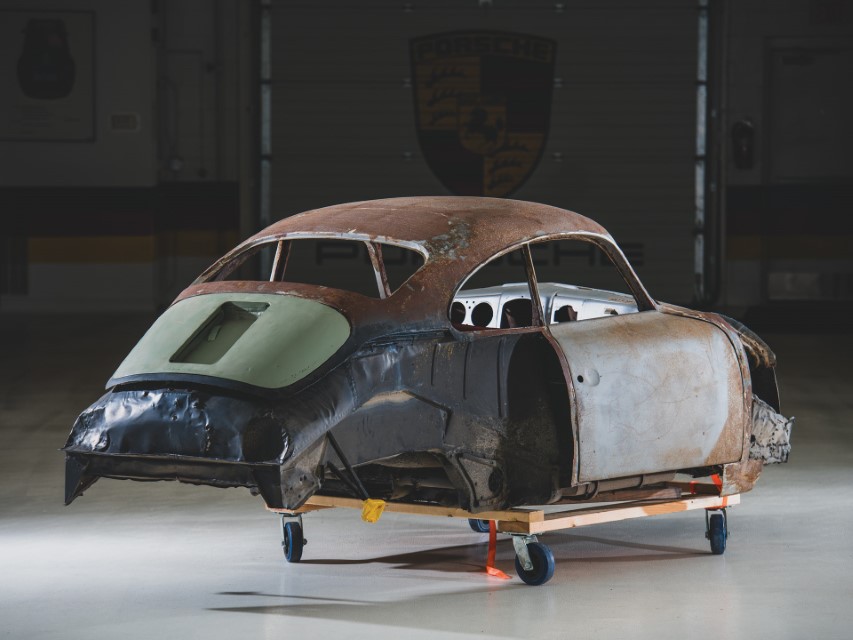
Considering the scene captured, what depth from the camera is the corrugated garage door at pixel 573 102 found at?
19844mm

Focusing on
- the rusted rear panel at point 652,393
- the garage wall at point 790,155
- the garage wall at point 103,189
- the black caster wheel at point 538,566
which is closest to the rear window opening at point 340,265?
the garage wall at point 103,189

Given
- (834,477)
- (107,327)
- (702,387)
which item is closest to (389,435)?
(702,387)

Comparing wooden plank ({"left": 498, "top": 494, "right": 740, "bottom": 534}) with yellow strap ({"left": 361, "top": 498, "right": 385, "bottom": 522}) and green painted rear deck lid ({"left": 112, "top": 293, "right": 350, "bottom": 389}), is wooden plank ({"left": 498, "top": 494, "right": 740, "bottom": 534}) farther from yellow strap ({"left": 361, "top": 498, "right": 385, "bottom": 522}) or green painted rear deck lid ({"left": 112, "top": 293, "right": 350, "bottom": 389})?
green painted rear deck lid ({"left": 112, "top": 293, "right": 350, "bottom": 389})

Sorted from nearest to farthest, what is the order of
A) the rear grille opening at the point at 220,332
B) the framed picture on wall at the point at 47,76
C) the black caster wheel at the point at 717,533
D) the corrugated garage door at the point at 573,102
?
the rear grille opening at the point at 220,332, the black caster wheel at the point at 717,533, the framed picture on wall at the point at 47,76, the corrugated garage door at the point at 573,102

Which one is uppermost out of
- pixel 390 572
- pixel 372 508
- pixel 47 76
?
pixel 47 76

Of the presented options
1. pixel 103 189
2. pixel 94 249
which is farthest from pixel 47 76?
pixel 94 249

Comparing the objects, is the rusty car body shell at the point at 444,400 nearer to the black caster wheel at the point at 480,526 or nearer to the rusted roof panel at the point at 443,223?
the rusted roof panel at the point at 443,223

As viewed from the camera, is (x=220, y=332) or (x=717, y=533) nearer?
(x=220, y=332)

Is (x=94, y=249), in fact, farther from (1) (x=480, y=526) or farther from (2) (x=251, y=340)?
(2) (x=251, y=340)

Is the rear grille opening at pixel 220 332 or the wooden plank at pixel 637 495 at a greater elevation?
the rear grille opening at pixel 220 332

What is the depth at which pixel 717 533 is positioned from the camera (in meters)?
6.45

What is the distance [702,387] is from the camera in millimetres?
6344

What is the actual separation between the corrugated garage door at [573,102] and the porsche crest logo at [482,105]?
156 mm

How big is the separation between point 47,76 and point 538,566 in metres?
15.1
